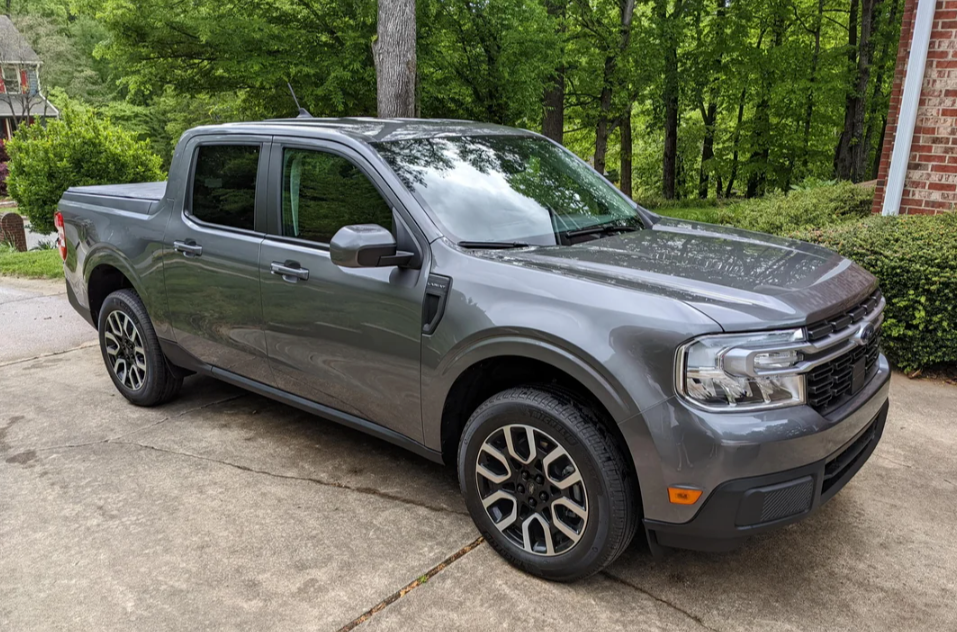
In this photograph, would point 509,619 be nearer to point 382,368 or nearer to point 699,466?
point 699,466

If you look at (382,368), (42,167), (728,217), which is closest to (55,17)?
(42,167)

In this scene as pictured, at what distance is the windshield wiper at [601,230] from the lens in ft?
11.4

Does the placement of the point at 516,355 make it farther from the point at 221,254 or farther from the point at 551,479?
the point at 221,254

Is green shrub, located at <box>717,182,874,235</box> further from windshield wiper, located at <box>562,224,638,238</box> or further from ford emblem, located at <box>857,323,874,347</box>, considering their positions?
ford emblem, located at <box>857,323,874,347</box>

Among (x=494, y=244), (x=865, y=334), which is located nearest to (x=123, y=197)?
(x=494, y=244)

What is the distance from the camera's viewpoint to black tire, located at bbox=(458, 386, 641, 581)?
269 centimetres

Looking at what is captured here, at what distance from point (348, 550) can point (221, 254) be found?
1.77m

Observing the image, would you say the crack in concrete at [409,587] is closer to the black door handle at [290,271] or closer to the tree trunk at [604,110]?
the black door handle at [290,271]

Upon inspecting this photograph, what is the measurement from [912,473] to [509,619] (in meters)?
2.43

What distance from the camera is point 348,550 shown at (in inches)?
127

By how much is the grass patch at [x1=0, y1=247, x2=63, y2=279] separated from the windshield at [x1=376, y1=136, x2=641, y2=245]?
7.86 m

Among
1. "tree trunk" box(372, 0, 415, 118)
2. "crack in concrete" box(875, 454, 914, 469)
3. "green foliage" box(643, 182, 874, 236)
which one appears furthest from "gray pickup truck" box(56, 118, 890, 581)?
"green foliage" box(643, 182, 874, 236)

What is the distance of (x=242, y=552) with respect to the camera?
126 inches

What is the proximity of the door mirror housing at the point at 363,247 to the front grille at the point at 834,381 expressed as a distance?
1678 millimetres
